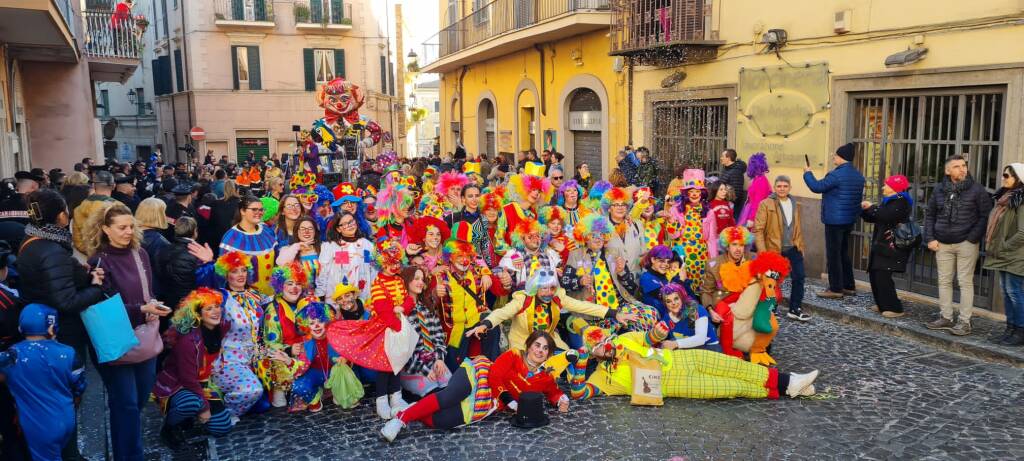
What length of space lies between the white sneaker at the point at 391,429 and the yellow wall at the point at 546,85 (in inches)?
399

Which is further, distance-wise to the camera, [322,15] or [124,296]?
[322,15]

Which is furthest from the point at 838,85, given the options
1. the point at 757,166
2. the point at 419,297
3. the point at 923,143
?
the point at 419,297

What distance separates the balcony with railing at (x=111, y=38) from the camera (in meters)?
17.2

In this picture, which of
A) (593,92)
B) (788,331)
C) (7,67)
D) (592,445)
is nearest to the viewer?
(592,445)

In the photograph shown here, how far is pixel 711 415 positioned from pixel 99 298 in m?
4.21

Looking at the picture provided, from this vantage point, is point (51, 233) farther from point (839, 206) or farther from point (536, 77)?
point (536, 77)

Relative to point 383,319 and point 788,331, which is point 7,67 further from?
point 788,331

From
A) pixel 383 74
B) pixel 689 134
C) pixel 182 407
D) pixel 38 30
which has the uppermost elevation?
pixel 383 74

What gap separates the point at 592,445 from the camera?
5.13m

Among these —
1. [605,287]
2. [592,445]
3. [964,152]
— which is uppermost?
[964,152]

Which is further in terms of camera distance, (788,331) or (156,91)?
(156,91)

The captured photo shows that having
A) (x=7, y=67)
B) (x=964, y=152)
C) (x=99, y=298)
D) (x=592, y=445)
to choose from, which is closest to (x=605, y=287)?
(x=592, y=445)

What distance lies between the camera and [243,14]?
29.9m

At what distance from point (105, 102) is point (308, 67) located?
15894mm
